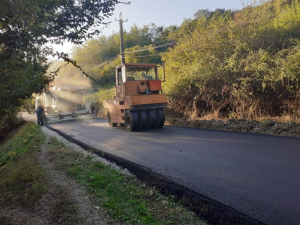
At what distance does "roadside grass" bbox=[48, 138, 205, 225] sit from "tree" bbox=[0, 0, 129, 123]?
2152mm

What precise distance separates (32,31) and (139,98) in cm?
772

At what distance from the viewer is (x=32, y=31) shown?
4496 mm

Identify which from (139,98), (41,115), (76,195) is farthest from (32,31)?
(41,115)

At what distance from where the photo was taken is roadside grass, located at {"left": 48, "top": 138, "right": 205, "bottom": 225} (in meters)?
3.54

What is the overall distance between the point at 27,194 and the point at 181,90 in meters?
11.9

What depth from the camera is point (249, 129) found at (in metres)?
9.86

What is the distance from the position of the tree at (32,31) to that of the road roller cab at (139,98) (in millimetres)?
6826

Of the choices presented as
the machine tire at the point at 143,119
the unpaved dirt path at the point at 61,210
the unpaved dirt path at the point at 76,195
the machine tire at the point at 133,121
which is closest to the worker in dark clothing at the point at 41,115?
the machine tire at the point at 133,121

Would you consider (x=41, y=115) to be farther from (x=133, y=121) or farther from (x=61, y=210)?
(x=61, y=210)

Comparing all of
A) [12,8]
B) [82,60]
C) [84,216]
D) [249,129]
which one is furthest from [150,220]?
[82,60]

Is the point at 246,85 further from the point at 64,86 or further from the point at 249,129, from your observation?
the point at 64,86

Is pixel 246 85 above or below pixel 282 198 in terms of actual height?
above

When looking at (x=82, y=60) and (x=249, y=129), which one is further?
(x=82, y=60)

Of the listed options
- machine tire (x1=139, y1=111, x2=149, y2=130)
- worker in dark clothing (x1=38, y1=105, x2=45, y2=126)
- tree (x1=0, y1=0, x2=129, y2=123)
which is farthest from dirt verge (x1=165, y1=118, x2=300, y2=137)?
worker in dark clothing (x1=38, y1=105, x2=45, y2=126)
